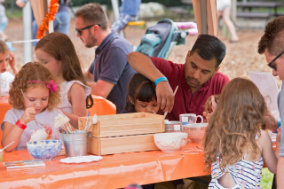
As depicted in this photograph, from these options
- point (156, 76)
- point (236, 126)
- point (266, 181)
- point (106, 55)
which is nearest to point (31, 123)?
point (156, 76)

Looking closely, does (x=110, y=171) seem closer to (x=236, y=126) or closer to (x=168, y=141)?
(x=168, y=141)

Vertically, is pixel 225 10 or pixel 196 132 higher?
pixel 225 10

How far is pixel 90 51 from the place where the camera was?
41.0ft

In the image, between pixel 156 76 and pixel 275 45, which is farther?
pixel 156 76

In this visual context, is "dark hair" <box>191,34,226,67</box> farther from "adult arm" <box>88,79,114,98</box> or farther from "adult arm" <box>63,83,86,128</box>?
"adult arm" <box>88,79,114,98</box>

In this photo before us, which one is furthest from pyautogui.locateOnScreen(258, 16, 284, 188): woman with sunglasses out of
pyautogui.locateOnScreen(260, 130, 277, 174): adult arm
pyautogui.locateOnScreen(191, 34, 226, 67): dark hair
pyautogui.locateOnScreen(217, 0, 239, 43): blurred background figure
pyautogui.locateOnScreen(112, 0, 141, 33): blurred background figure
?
pyautogui.locateOnScreen(217, 0, 239, 43): blurred background figure

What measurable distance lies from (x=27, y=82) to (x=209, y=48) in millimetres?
1364

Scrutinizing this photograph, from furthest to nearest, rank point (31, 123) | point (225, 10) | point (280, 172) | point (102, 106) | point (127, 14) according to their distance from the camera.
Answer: point (225, 10)
point (127, 14)
point (102, 106)
point (31, 123)
point (280, 172)

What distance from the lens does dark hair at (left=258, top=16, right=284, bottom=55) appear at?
2.46 metres

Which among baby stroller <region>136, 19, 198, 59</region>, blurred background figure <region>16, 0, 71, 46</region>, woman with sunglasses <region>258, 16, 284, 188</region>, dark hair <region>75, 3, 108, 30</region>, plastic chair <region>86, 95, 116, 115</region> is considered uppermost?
blurred background figure <region>16, 0, 71, 46</region>

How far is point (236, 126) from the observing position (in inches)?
91.1

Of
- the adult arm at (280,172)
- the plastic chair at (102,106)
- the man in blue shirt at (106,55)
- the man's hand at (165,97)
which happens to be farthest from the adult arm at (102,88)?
the adult arm at (280,172)

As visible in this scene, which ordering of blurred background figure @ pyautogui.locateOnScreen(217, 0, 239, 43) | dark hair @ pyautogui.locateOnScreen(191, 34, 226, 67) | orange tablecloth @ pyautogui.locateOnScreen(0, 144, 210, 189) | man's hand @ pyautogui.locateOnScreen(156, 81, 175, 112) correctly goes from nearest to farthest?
orange tablecloth @ pyautogui.locateOnScreen(0, 144, 210, 189) < man's hand @ pyautogui.locateOnScreen(156, 81, 175, 112) < dark hair @ pyautogui.locateOnScreen(191, 34, 226, 67) < blurred background figure @ pyautogui.locateOnScreen(217, 0, 239, 43)

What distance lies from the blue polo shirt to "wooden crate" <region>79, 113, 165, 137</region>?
81.9 inches
